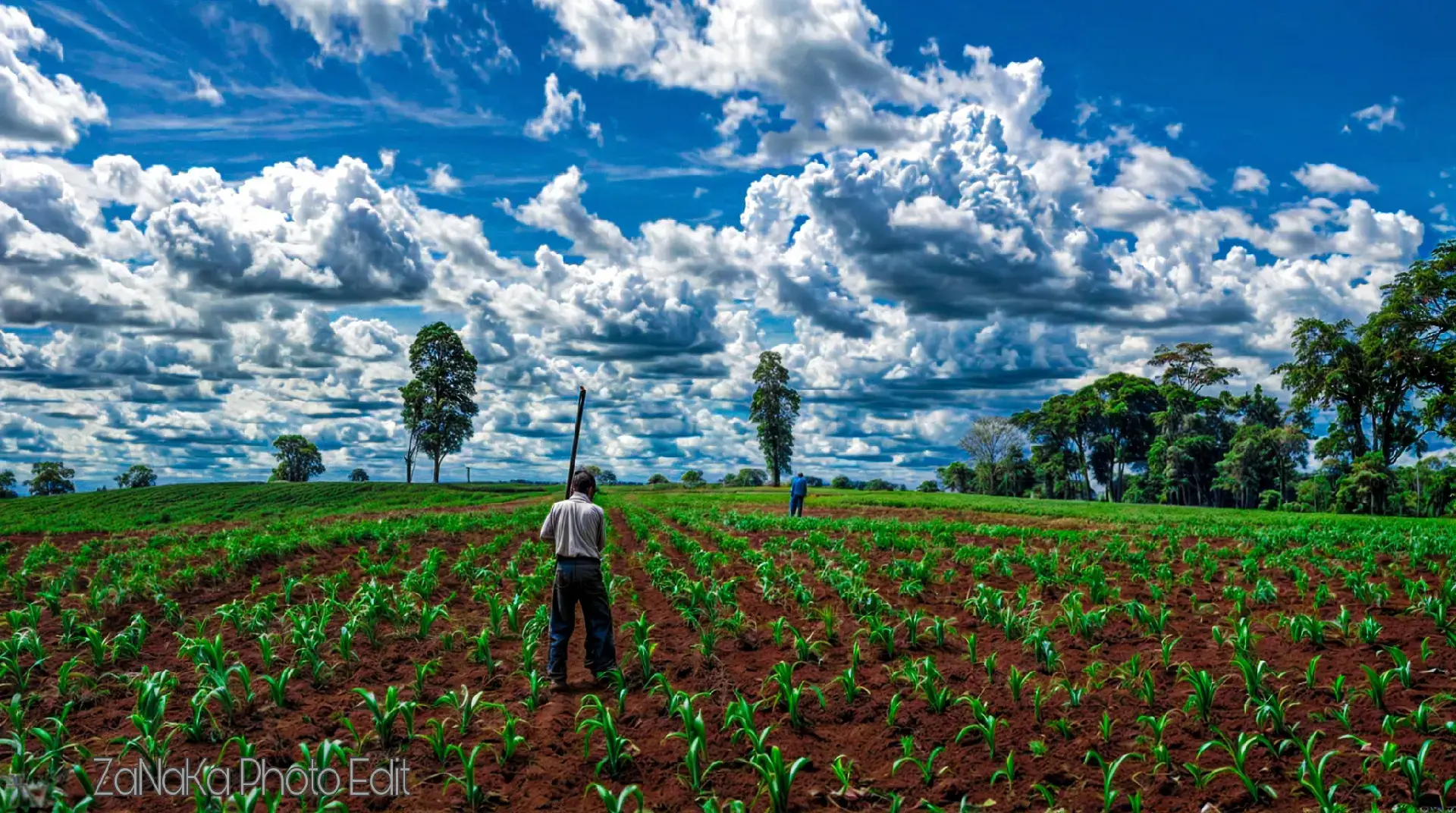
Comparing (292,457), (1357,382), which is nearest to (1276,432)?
(1357,382)

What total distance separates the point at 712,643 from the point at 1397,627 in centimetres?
827

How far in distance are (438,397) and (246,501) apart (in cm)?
1990

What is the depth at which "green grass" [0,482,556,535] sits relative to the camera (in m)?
46.9

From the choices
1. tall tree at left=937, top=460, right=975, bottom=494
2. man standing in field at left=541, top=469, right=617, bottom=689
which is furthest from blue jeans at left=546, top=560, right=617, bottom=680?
tall tree at left=937, top=460, right=975, bottom=494

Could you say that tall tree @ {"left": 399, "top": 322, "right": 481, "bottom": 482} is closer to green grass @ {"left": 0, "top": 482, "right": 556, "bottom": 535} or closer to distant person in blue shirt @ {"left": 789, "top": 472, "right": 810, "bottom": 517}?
green grass @ {"left": 0, "top": 482, "right": 556, "bottom": 535}

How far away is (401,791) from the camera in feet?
19.9

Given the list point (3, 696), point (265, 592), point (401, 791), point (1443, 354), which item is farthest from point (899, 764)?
point (1443, 354)

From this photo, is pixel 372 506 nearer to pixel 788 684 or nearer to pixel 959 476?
pixel 788 684

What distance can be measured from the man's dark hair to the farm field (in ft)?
6.19

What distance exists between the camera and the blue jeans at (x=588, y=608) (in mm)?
8719

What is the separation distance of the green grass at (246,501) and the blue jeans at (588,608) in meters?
37.0

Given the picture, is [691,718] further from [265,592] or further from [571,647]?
[265,592]

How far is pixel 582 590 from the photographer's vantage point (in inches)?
346

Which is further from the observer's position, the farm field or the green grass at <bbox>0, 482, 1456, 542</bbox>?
the green grass at <bbox>0, 482, 1456, 542</bbox>
